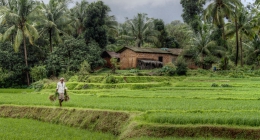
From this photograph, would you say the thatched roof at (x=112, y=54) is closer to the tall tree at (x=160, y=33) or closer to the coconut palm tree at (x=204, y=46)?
the tall tree at (x=160, y=33)

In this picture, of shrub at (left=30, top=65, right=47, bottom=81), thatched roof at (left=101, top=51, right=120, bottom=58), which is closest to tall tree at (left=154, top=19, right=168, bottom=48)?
thatched roof at (left=101, top=51, right=120, bottom=58)

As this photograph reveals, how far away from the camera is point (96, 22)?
34.5 metres

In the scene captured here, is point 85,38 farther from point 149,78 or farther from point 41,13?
point 149,78

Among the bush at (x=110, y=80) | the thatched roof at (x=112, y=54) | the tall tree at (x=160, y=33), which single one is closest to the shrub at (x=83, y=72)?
the bush at (x=110, y=80)

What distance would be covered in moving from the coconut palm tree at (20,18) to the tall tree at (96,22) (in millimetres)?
6269

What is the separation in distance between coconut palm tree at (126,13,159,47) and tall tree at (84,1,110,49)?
7.01 m

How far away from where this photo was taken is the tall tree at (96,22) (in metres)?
34.6

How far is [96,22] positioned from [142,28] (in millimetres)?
9342

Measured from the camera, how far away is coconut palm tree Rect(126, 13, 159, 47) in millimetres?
41531

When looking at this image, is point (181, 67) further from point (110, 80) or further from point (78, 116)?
point (78, 116)

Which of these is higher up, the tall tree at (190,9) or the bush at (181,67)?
the tall tree at (190,9)

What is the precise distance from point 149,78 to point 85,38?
13.5m

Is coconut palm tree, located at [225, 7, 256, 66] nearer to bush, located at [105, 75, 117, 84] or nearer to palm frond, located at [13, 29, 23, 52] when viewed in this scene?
bush, located at [105, 75, 117, 84]

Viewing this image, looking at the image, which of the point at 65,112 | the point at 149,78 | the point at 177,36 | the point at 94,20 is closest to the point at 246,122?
the point at 65,112
